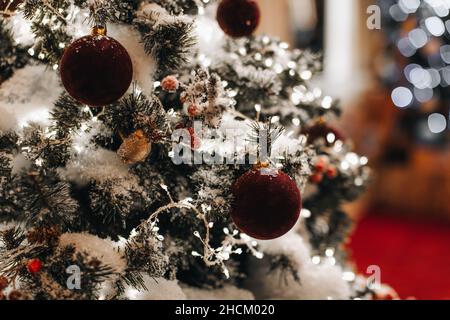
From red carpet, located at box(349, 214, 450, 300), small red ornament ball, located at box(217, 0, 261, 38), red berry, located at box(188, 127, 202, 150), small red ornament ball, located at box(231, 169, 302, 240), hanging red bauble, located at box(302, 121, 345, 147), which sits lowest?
small red ornament ball, located at box(231, 169, 302, 240)

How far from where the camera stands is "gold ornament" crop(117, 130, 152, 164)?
3.08 ft

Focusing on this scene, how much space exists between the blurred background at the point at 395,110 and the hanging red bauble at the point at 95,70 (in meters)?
2.15

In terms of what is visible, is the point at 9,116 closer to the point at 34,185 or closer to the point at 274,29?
the point at 34,185

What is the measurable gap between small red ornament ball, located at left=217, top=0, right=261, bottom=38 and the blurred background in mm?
1730

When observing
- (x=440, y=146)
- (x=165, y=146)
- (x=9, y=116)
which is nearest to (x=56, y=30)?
(x=9, y=116)

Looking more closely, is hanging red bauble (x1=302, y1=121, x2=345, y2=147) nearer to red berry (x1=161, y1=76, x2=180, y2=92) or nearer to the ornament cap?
red berry (x1=161, y1=76, x2=180, y2=92)

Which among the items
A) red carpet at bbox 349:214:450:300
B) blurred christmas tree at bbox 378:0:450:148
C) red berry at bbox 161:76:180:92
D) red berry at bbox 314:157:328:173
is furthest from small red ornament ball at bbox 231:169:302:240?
blurred christmas tree at bbox 378:0:450:148

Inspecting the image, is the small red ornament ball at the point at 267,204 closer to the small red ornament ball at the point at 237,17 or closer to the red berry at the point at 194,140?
the red berry at the point at 194,140

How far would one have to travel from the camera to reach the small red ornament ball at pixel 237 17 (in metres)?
1.19

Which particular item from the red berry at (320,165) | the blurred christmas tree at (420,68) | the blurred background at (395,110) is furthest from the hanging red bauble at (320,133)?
the blurred christmas tree at (420,68)

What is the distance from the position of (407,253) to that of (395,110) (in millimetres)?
1354

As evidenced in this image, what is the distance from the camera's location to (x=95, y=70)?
828 mm

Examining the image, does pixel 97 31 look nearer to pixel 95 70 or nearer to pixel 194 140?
pixel 95 70

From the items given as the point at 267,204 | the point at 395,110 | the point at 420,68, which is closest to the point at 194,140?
the point at 267,204
